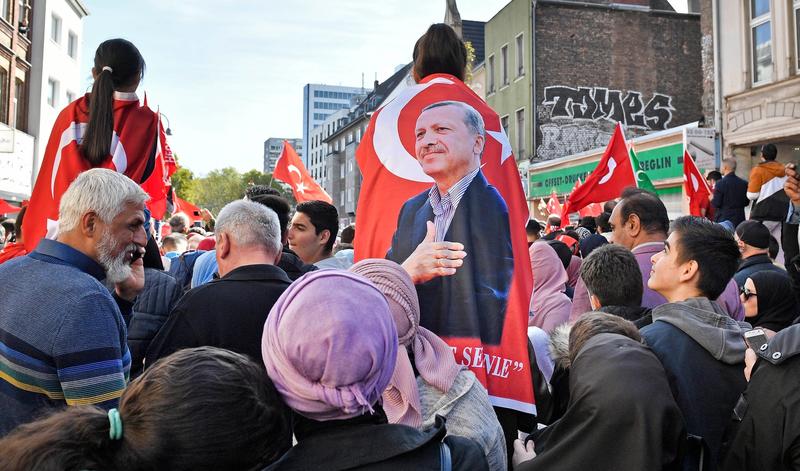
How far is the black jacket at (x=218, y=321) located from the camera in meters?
2.65

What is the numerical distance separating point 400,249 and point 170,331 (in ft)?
3.26

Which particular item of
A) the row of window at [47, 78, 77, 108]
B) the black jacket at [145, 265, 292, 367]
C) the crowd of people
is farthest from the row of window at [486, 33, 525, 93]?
the black jacket at [145, 265, 292, 367]

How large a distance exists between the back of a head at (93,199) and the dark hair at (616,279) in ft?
7.99

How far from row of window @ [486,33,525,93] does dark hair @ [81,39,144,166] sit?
25.8m

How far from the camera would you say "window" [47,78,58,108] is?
85.5 feet

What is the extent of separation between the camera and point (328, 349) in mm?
1607

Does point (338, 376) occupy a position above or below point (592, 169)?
below

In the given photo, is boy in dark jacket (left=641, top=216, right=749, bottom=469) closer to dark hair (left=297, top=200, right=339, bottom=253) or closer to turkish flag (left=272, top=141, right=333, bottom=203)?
dark hair (left=297, top=200, right=339, bottom=253)

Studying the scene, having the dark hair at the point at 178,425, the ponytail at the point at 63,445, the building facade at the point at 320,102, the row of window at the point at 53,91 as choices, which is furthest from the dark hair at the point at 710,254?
the building facade at the point at 320,102

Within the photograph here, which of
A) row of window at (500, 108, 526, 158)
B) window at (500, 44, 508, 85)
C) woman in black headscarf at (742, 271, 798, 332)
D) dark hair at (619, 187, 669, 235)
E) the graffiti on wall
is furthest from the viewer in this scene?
window at (500, 44, 508, 85)

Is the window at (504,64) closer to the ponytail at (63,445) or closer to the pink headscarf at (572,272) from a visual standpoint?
the pink headscarf at (572,272)

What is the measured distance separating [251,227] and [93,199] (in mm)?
842

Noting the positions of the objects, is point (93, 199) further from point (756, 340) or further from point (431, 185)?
point (756, 340)

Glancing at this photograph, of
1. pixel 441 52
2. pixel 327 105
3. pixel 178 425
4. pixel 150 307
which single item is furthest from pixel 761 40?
pixel 327 105
